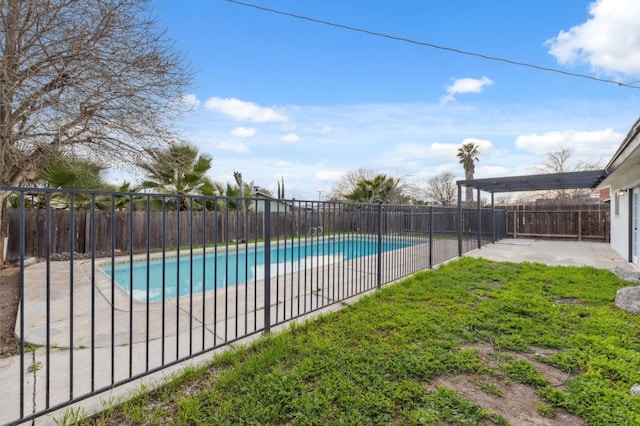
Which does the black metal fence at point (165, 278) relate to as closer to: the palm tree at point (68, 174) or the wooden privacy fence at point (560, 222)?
the palm tree at point (68, 174)

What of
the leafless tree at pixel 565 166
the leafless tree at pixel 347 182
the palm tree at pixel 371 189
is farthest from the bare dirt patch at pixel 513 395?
the leafless tree at pixel 565 166

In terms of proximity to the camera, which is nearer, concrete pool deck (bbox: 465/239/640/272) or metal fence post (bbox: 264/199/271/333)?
metal fence post (bbox: 264/199/271/333)

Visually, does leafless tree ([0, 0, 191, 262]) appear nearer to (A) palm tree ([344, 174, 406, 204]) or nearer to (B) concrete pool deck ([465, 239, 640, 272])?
(B) concrete pool deck ([465, 239, 640, 272])

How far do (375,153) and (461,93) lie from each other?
31.3 feet

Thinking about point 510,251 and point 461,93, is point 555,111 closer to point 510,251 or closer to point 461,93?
point 461,93

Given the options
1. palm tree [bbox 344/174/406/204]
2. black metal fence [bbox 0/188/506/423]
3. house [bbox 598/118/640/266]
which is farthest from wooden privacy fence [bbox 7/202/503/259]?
palm tree [bbox 344/174/406/204]

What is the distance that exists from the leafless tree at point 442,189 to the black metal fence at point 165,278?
41.0 ft

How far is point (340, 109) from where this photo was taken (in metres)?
11.5

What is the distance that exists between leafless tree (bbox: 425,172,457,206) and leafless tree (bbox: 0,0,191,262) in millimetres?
20070

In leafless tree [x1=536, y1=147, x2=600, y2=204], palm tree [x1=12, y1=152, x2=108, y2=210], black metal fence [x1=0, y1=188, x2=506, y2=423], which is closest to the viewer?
black metal fence [x1=0, y1=188, x2=506, y2=423]

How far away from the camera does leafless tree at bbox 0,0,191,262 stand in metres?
4.64

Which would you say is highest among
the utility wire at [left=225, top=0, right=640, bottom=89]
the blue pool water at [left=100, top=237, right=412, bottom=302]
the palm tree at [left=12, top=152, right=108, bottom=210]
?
the utility wire at [left=225, top=0, right=640, bottom=89]

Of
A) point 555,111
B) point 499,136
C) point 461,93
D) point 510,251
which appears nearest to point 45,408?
point 510,251

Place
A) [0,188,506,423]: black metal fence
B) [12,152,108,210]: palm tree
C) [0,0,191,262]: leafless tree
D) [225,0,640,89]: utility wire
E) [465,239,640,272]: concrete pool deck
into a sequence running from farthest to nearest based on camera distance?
1. [465,239,640,272]: concrete pool deck
2. [12,152,108,210]: palm tree
3. [225,0,640,89]: utility wire
4. [0,0,191,262]: leafless tree
5. [0,188,506,423]: black metal fence
